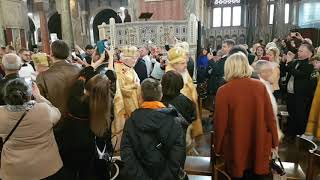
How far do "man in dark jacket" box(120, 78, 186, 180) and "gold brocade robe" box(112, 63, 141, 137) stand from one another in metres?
1.69

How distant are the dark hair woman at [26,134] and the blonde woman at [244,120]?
149 cm

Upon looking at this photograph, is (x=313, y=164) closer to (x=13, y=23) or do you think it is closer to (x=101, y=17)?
(x=13, y=23)

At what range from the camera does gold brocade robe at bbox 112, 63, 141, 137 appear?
3.73 meters

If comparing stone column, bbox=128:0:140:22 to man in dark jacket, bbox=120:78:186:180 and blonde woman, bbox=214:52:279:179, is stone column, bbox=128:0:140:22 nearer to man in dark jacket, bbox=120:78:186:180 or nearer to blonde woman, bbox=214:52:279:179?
blonde woman, bbox=214:52:279:179

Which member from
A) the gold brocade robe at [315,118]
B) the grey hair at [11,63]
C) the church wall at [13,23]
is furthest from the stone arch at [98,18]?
the gold brocade robe at [315,118]

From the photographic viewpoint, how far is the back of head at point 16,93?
1.99m

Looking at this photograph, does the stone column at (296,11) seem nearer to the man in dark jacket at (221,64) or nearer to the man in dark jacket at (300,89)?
the man in dark jacket at (300,89)

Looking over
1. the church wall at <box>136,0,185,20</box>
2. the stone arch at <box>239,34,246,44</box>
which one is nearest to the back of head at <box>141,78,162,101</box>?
the church wall at <box>136,0,185,20</box>

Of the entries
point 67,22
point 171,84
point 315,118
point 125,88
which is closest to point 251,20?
point 67,22

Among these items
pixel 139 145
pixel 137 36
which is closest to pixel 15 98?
pixel 139 145

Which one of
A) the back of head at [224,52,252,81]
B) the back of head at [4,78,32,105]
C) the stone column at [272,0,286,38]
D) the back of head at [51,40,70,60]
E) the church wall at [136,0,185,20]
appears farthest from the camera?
the stone column at [272,0,286,38]

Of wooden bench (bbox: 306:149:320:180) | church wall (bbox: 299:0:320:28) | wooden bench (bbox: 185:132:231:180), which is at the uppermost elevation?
church wall (bbox: 299:0:320:28)

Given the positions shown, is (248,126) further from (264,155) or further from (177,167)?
(177,167)

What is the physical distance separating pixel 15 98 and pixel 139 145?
37.5 inches
